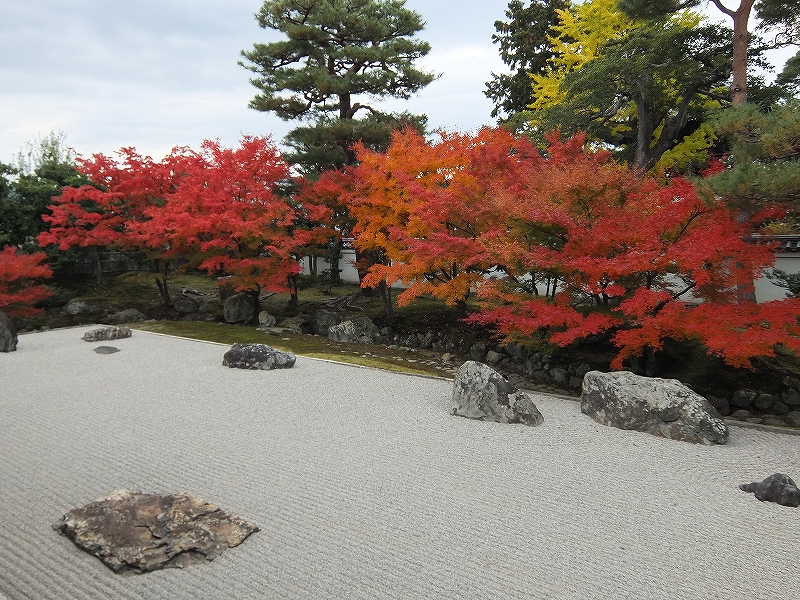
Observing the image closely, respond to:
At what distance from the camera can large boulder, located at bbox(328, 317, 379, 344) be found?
40.5ft

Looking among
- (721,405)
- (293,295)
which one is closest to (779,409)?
(721,405)

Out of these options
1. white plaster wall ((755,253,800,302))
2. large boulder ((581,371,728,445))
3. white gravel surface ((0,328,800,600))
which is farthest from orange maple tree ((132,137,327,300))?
white plaster wall ((755,253,800,302))

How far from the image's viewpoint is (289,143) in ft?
51.5

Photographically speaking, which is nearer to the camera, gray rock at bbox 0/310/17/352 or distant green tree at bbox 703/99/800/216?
distant green tree at bbox 703/99/800/216

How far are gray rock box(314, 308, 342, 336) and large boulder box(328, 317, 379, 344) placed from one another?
16.4 inches

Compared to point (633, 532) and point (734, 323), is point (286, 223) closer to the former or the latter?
point (734, 323)

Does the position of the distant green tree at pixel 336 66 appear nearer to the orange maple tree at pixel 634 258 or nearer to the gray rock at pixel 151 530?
the orange maple tree at pixel 634 258

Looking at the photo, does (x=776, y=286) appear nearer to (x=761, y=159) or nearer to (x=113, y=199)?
(x=761, y=159)

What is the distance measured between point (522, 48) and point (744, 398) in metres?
16.8

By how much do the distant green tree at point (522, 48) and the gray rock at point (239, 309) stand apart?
12.1m

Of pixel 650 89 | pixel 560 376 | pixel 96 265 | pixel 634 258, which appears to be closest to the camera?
pixel 634 258

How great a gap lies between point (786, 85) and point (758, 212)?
551 centimetres

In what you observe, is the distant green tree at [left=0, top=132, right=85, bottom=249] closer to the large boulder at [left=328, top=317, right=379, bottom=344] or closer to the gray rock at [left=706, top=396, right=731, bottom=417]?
the large boulder at [left=328, top=317, right=379, bottom=344]

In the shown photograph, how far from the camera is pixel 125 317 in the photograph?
47.6 ft
